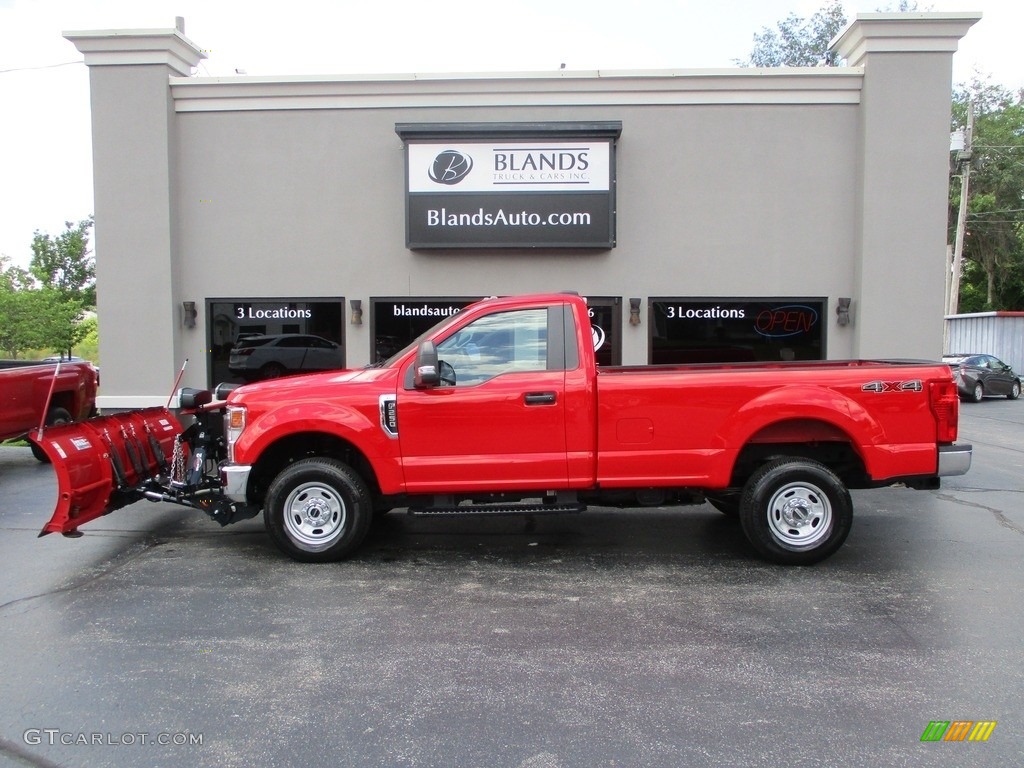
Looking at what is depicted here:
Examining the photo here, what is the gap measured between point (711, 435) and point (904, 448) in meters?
1.51

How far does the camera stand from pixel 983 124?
132 feet

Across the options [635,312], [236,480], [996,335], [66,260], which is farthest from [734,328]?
[66,260]

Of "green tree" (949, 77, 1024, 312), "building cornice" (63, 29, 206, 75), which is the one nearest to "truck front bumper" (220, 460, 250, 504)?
"building cornice" (63, 29, 206, 75)

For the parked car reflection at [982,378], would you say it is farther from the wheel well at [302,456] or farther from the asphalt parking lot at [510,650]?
the wheel well at [302,456]

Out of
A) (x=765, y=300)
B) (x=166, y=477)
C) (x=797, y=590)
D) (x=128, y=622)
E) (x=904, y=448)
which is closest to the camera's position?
Result: (x=128, y=622)

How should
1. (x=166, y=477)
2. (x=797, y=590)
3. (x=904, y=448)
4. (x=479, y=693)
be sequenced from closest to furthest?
(x=479, y=693)
(x=797, y=590)
(x=904, y=448)
(x=166, y=477)

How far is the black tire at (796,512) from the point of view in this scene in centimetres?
615

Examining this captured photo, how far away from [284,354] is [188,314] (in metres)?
1.34

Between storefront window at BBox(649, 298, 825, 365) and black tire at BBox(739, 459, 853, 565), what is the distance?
3870 millimetres

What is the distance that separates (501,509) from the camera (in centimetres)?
630

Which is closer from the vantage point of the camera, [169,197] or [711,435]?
[711,435]

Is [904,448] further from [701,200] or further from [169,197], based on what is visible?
[169,197]

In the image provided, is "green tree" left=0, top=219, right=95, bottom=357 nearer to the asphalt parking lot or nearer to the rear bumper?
the asphalt parking lot

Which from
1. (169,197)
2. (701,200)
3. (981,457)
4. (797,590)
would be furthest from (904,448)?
(169,197)
